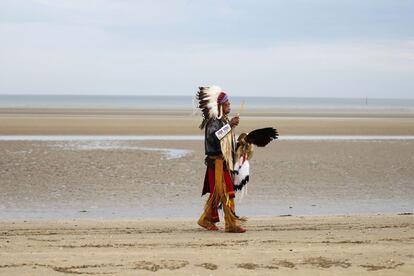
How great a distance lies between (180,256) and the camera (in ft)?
23.8

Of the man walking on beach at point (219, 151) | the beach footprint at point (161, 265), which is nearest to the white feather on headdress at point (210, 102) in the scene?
the man walking on beach at point (219, 151)

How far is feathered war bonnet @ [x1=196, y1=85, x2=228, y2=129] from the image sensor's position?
915 cm

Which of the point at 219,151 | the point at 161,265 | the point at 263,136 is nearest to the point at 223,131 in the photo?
the point at 219,151

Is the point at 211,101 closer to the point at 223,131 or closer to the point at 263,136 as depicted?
the point at 223,131

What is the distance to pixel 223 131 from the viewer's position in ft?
29.6

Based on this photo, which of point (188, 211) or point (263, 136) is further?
point (188, 211)

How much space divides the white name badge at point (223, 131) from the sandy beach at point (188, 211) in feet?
4.12

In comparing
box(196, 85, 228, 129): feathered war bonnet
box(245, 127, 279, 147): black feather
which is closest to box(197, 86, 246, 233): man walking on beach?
box(196, 85, 228, 129): feathered war bonnet

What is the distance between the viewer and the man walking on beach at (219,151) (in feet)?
29.7

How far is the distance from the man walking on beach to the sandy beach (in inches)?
14.8

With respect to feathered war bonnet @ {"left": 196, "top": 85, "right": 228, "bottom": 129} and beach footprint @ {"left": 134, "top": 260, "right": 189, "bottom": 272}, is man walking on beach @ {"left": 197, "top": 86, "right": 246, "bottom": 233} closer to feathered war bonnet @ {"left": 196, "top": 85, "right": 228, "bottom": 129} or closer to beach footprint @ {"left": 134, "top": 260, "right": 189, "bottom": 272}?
feathered war bonnet @ {"left": 196, "top": 85, "right": 228, "bottom": 129}

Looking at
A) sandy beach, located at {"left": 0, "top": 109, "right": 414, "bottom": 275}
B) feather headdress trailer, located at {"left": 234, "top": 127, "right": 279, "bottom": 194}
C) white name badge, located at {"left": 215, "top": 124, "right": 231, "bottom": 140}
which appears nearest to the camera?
sandy beach, located at {"left": 0, "top": 109, "right": 414, "bottom": 275}

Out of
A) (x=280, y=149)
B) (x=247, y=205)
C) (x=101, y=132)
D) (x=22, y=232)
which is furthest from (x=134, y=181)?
(x=101, y=132)

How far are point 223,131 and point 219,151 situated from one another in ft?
0.89
